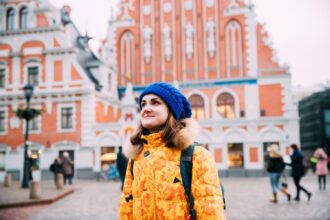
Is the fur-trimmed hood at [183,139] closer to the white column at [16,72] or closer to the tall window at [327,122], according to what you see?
the white column at [16,72]

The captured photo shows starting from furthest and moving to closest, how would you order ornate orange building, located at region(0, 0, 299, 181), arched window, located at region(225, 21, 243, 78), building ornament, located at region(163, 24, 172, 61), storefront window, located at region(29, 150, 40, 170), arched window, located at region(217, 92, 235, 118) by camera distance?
building ornament, located at region(163, 24, 172, 61)
arched window, located at region(225, 21, 243, 78)
arched window, located at region(217, 92, 235, 118)
storefront window, located at region(29, 150, 40, 170)
ornate orange building, located at region(0, 0, 299, 181)

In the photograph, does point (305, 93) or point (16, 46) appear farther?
point (305, 93)

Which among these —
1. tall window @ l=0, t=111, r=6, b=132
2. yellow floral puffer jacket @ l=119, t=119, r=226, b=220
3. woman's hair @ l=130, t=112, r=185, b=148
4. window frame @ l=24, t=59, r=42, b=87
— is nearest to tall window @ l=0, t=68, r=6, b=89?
window frame @ l=24, t=59, r=42, b=87

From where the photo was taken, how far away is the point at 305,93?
5709 cm

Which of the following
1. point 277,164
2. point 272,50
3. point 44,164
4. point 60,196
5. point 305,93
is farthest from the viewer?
point 305,93

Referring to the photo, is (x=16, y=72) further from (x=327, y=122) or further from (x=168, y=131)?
(x=327, y=122)

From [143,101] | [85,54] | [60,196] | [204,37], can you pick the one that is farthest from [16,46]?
[143,101]

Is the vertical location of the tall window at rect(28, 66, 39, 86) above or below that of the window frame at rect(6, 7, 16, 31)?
below

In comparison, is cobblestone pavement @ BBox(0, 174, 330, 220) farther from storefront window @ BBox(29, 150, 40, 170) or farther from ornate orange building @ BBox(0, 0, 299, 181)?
storefront window @ BBox(29, 150, 40, 170)

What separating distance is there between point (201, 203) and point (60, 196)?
39.4ft

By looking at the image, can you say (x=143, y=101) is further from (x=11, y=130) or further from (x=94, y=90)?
(x=11, y=130)

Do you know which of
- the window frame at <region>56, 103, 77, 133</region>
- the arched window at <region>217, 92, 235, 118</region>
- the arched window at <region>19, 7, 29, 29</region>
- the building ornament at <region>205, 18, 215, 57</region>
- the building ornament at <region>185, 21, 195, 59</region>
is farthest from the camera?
the building ornament at <region>185, 21, 195, 59</region>

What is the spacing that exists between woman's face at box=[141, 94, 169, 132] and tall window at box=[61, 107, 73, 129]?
22.6m

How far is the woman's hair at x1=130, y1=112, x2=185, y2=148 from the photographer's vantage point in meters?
2.54
